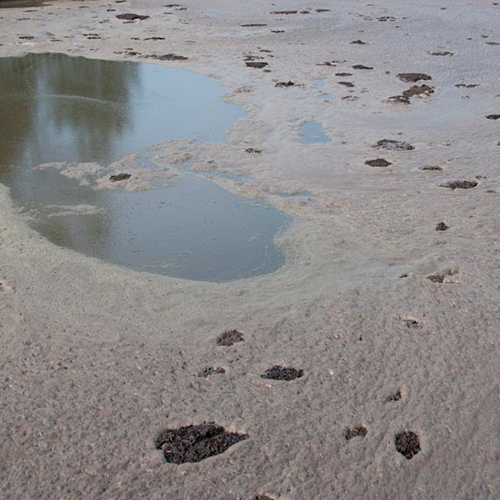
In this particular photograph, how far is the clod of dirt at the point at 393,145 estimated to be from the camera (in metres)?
6.24

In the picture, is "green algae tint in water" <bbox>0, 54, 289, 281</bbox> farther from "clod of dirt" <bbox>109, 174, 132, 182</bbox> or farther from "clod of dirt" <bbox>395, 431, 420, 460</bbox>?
"clod of dirt" <bbox>395, 431, 420, 460</bbox>

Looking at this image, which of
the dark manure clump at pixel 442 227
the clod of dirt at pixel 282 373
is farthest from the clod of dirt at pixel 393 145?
the clod of dirt at pixel 282 373

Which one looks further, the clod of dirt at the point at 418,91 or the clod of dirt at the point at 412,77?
the clod of dirt at the point at 412,77

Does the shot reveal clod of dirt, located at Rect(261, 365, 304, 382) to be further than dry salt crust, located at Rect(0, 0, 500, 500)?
Yes

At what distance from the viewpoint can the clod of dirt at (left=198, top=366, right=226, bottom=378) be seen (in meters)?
3.13

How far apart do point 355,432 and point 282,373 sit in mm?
474

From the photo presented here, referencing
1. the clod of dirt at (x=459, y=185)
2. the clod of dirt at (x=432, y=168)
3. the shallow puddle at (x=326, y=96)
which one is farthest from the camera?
the shallow puddle at (x=326, y=96)

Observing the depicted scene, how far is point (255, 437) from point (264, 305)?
3.58 feet

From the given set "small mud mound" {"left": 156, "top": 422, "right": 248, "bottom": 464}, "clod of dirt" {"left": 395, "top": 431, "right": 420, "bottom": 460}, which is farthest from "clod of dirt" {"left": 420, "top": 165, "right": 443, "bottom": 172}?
"small mud mound" {"left": 156, "top": 422, "right": 248, "bottom": 464}

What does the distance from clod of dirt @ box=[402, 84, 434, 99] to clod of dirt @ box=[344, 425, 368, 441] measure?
19.0ft

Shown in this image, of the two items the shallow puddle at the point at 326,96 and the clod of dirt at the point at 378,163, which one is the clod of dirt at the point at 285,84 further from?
the clod of dirt at the point at 378,163

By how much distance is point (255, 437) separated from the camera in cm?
274

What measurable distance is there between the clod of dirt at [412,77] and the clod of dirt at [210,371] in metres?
6.36

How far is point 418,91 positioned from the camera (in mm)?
8172
